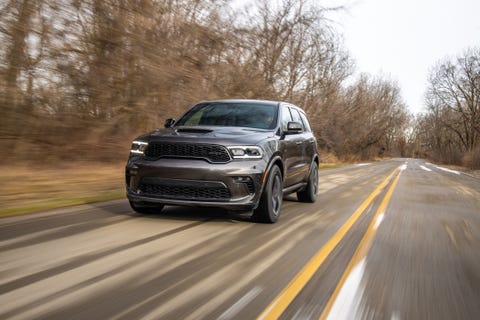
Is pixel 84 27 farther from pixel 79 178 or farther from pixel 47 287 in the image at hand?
pixel 47 287

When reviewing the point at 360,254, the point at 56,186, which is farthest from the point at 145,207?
the point at 56,186

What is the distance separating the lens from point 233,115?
7.54m

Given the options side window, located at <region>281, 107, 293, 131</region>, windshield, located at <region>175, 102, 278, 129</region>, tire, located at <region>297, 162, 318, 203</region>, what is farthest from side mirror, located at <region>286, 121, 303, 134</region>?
tire, located at <region>297, 162, 318, 203</region>

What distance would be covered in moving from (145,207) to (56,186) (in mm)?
4309

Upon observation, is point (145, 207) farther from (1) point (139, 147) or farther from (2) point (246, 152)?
(2) point (246, 152)

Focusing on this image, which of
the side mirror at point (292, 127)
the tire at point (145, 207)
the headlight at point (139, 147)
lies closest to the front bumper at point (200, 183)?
the headlight at point (139, 147)

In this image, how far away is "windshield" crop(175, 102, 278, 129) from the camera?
7.34 m

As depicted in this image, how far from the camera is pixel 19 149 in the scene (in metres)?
11.6

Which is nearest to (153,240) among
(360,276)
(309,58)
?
(360,276)

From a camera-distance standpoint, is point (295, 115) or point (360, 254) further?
point (295, 115)

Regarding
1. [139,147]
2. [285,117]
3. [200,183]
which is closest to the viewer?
[200,183]

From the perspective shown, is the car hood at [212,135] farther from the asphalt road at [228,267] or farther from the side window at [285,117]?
the asphalt road at [228,267]

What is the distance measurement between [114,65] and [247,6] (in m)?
6.74

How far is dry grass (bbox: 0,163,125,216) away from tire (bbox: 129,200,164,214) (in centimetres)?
154
